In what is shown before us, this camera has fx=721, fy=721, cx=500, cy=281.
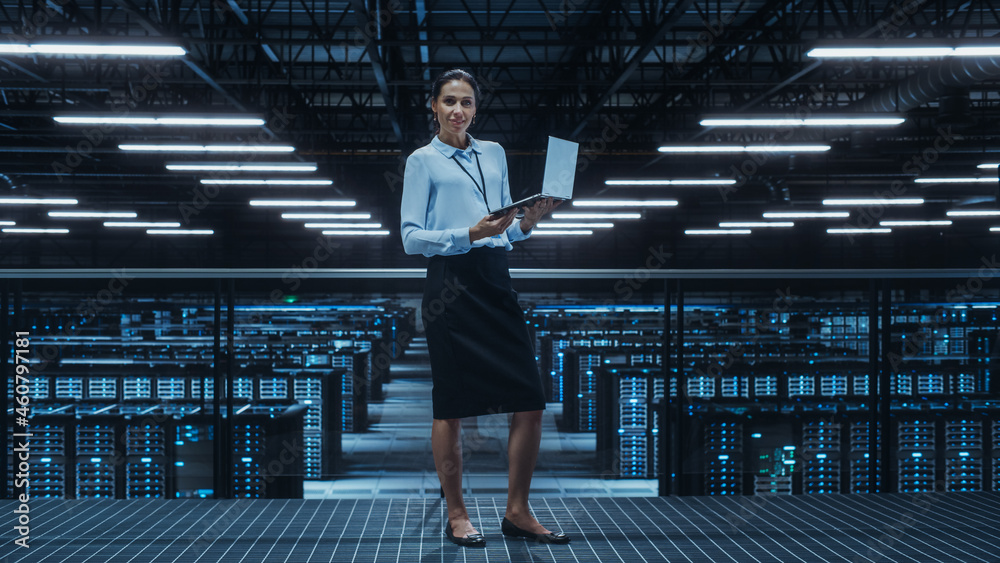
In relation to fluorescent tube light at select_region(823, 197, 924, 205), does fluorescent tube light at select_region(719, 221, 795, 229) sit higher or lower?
lower

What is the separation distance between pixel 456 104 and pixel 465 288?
0.50 metres

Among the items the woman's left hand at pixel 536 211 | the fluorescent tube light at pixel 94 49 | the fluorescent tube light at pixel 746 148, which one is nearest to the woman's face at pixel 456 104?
the woman's left hand at pixel 536 211

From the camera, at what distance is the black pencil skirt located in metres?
1.96

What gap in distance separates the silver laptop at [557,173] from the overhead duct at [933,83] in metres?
7.94

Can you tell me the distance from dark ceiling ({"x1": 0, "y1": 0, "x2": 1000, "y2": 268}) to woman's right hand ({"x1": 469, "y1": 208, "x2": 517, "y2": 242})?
4780 millimetres

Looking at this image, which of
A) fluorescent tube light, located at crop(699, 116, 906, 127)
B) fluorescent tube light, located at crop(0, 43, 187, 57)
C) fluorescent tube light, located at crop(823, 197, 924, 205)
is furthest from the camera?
fluorescent tube light, located at crop(823, 197, 924, 205)

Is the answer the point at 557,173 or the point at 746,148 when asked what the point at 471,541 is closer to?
the point at 557,173

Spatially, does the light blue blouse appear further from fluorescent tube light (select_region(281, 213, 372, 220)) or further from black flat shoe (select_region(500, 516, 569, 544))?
fluorescent tube light (select_region(281, 213, 372, 220))

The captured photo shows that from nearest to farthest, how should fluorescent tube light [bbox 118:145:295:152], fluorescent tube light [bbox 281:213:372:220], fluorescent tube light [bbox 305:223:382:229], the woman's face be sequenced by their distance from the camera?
the woman's face
fluorescent tube light [bbox 118:145:295:152]
fluorescent tube light [bbox 281:213:372:220]
fluorescent tube light [bbox 305:223:382:229]

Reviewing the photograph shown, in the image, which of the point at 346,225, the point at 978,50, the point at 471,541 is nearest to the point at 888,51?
the point at 978,50

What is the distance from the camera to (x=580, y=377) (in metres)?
9.20

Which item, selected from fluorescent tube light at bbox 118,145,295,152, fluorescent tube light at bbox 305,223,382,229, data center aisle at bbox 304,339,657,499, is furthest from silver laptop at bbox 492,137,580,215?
fluorescent tube light at bbox 305,223,382,229

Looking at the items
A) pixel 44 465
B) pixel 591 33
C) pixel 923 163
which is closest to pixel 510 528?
pixel 44 465

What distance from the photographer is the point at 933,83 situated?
9.40 meters
